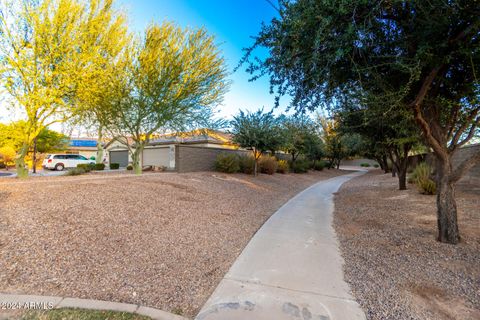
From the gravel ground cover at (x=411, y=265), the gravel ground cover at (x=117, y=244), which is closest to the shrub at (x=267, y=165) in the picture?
the gravel ground cover at (x=117, y=244)

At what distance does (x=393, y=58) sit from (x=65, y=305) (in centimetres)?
627

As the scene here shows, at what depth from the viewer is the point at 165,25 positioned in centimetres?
1148

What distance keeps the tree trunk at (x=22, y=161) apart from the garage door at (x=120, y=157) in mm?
15128

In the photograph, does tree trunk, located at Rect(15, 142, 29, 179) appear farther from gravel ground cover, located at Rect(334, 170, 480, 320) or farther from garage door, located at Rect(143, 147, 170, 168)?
gravel ground cover, located at Rect(334, 170, 480, 320)

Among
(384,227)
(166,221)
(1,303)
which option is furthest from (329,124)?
(1,303)

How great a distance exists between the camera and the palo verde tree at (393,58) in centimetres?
367

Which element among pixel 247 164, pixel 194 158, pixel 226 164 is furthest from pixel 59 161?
pixel 247 164

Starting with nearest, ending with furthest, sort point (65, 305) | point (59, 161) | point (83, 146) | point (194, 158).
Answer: point (65, 305) < point (194, 158) < point (59, 161) < point (83, 146)

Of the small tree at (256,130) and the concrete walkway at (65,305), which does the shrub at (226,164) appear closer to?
the small tree at (256,130)

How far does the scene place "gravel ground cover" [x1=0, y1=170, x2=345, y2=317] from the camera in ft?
9.88

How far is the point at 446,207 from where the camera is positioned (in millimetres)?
4676

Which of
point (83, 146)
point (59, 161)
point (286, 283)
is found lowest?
point (286, 283)

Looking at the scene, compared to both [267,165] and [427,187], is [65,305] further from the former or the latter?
[267,165]

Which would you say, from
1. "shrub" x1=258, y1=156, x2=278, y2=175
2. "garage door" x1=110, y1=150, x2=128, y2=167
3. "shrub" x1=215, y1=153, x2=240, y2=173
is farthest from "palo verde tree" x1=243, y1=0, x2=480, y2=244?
"garage door" x1=110, y1=150, x2=128, y2=167
